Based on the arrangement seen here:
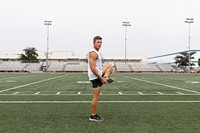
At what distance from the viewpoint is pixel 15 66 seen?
249 feet

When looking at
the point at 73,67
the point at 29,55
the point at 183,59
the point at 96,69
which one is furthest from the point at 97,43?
the point at 29,55

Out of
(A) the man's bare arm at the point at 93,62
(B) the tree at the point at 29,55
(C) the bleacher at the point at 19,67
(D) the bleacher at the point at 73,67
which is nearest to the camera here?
(A) the man's bare arm at the point at 93,62

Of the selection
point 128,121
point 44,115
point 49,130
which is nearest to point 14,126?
point 49,130

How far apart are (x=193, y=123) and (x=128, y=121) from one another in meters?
1.23

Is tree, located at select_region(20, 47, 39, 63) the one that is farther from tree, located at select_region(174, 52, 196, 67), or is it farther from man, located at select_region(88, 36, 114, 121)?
man, located at select_region(88, 36, 114, 121)

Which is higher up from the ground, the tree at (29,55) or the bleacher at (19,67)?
the tree at (29,55)

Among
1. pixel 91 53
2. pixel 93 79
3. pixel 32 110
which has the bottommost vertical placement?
pixel 32 110

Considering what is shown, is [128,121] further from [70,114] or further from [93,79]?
[70,114]

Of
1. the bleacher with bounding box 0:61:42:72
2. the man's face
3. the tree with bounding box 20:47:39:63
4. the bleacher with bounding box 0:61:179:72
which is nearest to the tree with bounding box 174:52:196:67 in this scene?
the bleacher with bounding box 0:61:179:72

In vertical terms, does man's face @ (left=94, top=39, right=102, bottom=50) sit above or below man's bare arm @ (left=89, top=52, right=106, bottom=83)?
above

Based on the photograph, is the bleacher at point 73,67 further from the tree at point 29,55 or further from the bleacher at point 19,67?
the tree at point 29,55

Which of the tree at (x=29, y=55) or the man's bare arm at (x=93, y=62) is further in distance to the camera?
the tree at (x=29, y=55)

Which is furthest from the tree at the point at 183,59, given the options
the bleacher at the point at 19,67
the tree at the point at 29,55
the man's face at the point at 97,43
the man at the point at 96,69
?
the man's face at the point at 97,43

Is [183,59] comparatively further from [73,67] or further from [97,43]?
[97,43]
